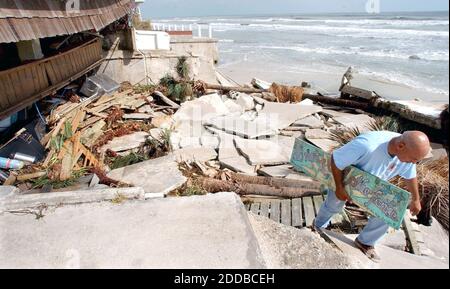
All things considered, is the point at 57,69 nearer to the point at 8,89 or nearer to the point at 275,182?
the point at 8,89

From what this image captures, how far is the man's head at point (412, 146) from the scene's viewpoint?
2939 mm

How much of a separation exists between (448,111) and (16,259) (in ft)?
11.7

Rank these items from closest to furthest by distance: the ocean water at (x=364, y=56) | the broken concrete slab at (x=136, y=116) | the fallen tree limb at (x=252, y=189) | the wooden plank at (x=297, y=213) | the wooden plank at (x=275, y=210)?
the wooden plank at (x=297, y=213)
the wooden plank at (x=275, y=210)
the fallen tree limb at (x=252, y=189)
the broken concrete slab at (x=136, y=116)
the ocean water at (x=364, y=56)

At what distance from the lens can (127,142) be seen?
26.2ft

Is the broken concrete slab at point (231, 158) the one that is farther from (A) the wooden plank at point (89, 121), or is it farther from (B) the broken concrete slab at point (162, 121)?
(A) the wooden plank at point (89, 121)

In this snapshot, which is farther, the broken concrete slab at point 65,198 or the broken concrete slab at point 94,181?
the broken concrete slab at point 94,181

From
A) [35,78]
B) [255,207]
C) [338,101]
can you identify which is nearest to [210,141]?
[255,207]

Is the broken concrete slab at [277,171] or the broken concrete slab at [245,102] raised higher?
the broken concrete slab at [245,102]

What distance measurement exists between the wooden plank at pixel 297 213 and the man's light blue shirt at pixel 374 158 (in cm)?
153

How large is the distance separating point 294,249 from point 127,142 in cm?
586

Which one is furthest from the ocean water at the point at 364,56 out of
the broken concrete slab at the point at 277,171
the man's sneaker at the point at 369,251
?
the man's sneaker at the point at 369,251

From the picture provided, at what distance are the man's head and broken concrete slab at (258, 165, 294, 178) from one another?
3.39m
